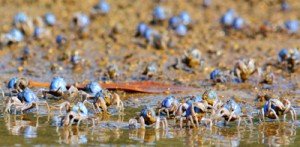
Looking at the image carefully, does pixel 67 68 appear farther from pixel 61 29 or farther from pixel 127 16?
pixel 127 16

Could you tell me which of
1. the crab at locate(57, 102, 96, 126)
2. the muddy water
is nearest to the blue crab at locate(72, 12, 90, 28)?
the muddy water

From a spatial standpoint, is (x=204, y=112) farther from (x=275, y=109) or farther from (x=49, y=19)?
(x=49, y=19)

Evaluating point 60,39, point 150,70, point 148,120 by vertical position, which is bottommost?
point 148,120

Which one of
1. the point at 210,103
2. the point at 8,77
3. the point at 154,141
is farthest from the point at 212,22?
the point at 154,141

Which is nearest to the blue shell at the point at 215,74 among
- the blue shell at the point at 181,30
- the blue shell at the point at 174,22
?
the blue shell at the point at 181,30

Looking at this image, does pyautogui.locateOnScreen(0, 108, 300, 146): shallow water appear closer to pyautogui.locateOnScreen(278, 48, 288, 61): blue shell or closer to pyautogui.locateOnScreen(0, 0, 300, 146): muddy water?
pyautogui.locateOnScreen(0, 0, 300, 146): muddy water

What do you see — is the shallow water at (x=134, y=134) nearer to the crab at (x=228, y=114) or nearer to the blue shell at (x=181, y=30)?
the crab at (x=228, y=114)

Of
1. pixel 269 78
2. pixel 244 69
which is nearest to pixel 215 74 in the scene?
pixel 244 69
